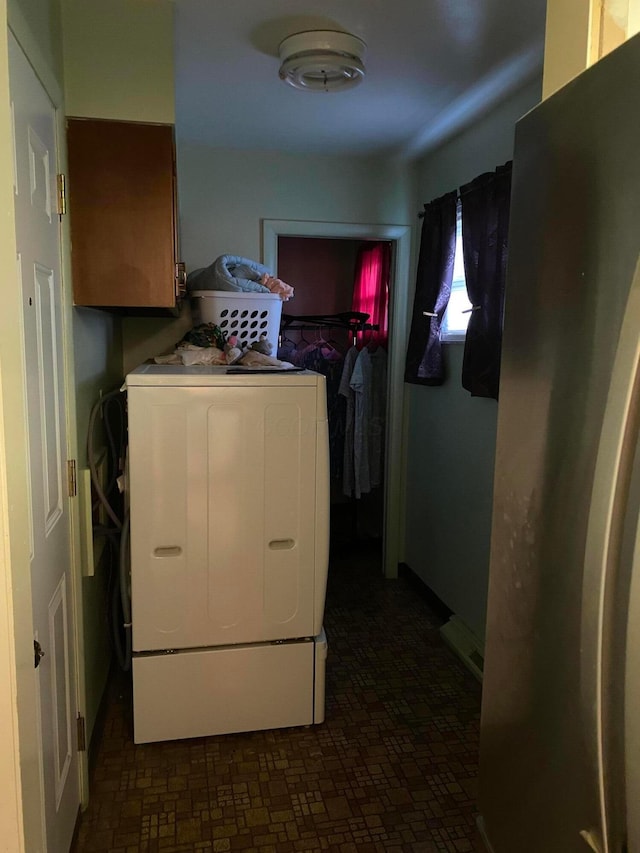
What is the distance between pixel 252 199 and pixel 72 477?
85.8 inches

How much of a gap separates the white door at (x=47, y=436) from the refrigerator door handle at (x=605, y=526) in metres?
1.11

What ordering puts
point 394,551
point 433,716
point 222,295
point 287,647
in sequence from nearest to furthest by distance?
point 287,647, point 433,716, point 222,295, point 394,551

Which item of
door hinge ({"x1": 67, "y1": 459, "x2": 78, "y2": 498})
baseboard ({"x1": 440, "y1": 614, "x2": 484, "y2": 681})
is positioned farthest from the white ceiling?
baseboard ({"x1": 440, "y1": 614, "x2": 484, "y2": 681})

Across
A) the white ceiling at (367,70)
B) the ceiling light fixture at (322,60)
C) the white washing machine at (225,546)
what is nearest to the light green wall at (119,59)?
the white ceiling at (367,70)

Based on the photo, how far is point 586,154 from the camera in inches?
28.0

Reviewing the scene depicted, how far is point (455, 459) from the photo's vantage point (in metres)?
3.22

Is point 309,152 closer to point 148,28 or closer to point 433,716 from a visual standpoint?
point 148,28

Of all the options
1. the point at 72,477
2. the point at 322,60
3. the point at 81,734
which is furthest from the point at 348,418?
the point at 81,734

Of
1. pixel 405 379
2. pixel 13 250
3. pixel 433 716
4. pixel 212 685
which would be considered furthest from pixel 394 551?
pixel 13 250

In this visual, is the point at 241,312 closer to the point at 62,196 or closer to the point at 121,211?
the point at 121,211

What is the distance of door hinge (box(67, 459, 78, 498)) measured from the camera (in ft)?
6.08

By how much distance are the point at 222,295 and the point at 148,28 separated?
3.59 feet

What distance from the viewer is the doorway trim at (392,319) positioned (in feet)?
11.7

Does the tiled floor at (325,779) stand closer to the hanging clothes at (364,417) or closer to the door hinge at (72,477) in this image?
the door hinge at (72,477)
